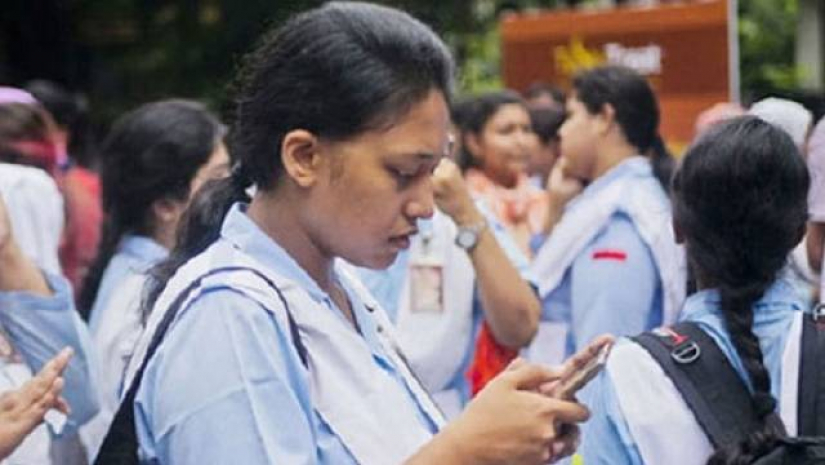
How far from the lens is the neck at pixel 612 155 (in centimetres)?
562

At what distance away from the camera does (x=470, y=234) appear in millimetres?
4605

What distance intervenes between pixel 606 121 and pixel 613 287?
87 cm

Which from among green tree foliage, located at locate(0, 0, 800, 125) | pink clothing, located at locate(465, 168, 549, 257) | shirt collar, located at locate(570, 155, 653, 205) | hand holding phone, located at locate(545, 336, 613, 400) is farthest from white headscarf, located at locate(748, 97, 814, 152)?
green tree foliage, located at locate(0, 0, 800, 125)

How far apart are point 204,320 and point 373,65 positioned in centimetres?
42

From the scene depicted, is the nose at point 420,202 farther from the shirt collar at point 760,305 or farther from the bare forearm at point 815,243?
the bare forearm at point 815,243

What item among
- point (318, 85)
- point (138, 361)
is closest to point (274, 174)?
point (318, 85)

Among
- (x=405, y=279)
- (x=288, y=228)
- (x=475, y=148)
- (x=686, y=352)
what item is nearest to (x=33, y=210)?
(x=405, y=279)

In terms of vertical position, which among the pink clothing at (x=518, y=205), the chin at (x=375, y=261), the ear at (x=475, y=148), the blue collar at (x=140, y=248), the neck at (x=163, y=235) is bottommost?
the pink clothing at (x=518, y=205)

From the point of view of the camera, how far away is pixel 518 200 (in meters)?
6.90

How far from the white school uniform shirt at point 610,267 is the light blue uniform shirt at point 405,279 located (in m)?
0.26

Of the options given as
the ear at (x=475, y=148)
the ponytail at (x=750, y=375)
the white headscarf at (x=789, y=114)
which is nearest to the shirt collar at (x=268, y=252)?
the ponytail at (x=750, y=375)

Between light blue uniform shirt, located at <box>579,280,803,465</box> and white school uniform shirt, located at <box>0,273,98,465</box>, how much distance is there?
107 cm

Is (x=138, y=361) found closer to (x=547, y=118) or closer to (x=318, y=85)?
(x=318, y=85)

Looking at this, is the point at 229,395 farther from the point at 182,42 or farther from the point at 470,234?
the point at 182,42
